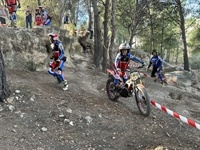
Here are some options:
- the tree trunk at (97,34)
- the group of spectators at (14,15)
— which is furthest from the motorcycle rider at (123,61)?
the group of spectators at (14,15)

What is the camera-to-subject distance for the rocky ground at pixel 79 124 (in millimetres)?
6340

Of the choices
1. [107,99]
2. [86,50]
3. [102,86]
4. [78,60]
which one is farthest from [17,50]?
[86,50]

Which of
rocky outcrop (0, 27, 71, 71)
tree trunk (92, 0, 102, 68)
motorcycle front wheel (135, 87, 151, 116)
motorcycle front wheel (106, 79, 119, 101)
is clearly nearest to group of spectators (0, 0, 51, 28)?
rocky outcrop (0, 27, 71, 71)

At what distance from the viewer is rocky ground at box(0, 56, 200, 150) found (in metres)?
6.34

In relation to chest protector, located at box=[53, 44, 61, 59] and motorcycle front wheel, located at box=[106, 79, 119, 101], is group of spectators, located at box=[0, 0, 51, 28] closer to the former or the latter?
chest protector, located at box=[53, 44, 61, 59]

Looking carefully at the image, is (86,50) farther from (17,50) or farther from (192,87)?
(17,50)

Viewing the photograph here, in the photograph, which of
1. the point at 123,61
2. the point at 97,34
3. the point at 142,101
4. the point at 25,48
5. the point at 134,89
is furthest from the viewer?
the point at 97,34

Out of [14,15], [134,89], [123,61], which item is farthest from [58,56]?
[14,15]

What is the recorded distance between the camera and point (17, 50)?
1243 centimetres

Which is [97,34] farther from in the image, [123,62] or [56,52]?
[123,62]

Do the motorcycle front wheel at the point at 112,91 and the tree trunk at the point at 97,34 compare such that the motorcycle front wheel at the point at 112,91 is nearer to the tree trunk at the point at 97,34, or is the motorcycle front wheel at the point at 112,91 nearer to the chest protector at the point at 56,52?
the chest protector at the point at 56,52

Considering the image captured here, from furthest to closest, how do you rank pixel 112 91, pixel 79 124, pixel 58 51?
pixel 58 51 → pixel 112 91 → pixel 79 124

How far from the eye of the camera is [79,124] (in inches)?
282

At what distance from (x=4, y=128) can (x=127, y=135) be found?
2714 mm
